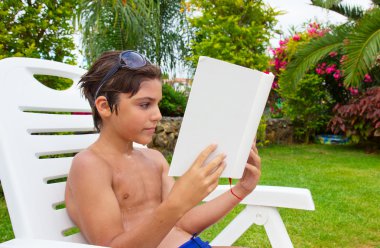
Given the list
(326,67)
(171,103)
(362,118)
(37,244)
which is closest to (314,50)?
(362,118)

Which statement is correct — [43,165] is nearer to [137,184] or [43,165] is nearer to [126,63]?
[137,184]

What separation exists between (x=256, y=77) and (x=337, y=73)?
29.2 ft

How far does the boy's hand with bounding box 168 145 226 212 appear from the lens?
46.9 inches

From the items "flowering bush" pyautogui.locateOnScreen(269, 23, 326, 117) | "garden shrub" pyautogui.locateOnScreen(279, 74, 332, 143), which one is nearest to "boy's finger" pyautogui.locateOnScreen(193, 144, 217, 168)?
"garden shrub" pyautogui.locateOnScreen(279, 74, 332, 143)

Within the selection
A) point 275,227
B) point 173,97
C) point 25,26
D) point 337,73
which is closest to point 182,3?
point 173,97

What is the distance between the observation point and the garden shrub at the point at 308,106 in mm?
9641

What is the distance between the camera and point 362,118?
8.53m

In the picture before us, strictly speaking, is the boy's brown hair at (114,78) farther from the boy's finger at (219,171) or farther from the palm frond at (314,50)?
the palm frond at (314,50)

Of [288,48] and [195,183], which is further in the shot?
[288,48]

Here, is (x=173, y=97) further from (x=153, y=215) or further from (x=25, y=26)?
(x=153, y=215)

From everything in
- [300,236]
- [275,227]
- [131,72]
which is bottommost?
[300,236]

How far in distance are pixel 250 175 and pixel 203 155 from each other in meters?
0.47

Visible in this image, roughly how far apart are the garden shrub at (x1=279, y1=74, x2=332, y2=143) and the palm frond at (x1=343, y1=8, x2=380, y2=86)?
2690 millimetres

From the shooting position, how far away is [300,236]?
3590 mm
